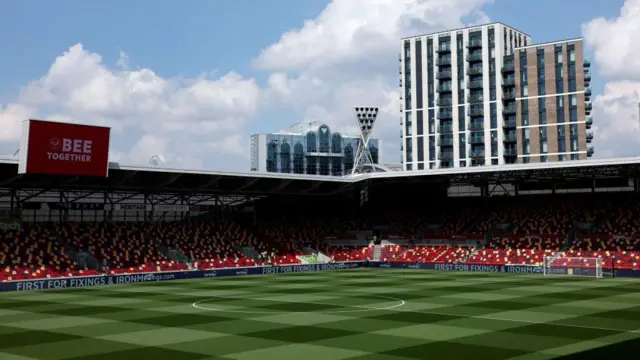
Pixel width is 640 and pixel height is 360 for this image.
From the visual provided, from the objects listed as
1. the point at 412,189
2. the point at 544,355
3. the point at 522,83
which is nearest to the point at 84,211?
the point at 412,189

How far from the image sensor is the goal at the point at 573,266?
2302 inches

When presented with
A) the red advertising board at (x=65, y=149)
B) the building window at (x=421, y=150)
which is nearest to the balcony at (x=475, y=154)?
the building window at (x=421, y=150)

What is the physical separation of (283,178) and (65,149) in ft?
71.9

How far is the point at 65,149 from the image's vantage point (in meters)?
54.4

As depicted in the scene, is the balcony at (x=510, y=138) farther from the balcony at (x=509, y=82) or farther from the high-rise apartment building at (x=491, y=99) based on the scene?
the balcony at (x=509, y=82)

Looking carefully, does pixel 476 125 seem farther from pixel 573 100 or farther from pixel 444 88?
pixel 573 100

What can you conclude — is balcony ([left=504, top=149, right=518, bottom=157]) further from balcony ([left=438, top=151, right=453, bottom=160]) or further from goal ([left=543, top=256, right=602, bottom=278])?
goal ([left=543, top=256, right=602, bottom=278])

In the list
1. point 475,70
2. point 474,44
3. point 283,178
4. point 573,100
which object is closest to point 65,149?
point 283,178

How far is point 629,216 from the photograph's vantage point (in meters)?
70.7

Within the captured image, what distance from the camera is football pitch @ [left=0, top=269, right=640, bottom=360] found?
2342cm

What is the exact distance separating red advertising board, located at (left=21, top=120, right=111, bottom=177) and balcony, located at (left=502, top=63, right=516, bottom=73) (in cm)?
9525

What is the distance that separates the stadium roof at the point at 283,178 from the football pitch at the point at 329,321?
1329cm

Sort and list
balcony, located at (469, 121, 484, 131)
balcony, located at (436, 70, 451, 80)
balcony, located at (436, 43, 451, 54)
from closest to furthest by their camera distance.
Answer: balcony, located at (469, 121, 484, 131), balcony, located at (436, 43, 451, 54), balcony, located at (436, 70, 451, 80)

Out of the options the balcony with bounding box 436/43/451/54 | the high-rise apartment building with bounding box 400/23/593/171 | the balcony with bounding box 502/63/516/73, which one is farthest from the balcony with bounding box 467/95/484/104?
the balcony with bounding box 436/43/451/54
